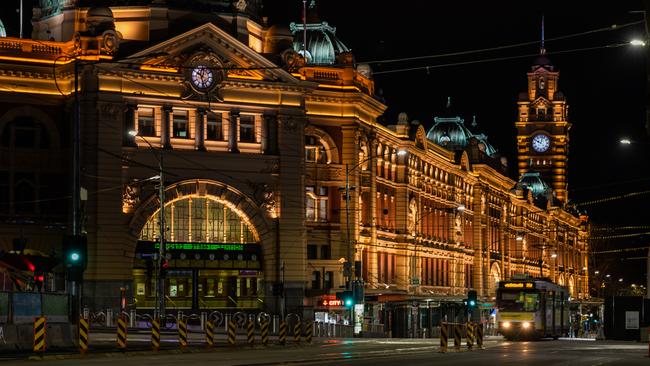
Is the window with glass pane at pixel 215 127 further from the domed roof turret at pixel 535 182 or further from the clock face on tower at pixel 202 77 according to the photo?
the domed roof turret at pixel 535 182

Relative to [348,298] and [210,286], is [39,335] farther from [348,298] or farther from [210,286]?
[210,286]

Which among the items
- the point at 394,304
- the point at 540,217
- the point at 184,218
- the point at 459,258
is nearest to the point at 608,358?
the point at 184,218

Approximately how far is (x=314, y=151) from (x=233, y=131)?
863cm

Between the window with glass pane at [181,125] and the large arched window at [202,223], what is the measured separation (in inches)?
157

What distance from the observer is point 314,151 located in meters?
100

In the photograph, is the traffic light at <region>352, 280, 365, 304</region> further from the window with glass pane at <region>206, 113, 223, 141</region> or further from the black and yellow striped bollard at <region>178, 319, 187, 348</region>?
the black and yellow striped bollard at <region>178, 319, 187, 348</region>

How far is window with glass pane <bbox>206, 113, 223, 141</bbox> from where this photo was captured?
9281 cm

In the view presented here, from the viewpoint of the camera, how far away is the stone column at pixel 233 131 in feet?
306

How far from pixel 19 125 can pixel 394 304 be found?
30.4m

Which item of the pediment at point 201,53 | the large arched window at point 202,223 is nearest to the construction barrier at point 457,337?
the pediment at point 201,53

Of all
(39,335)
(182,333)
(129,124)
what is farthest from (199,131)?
(39,335)

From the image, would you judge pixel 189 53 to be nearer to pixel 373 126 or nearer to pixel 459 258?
pixel 373 126

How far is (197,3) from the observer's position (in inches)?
3716

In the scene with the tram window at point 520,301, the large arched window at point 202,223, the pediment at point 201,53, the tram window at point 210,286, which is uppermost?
the pediment at point 201,53
